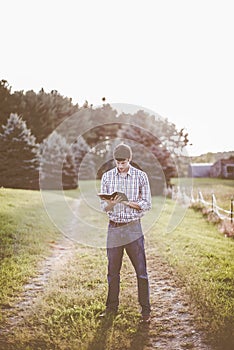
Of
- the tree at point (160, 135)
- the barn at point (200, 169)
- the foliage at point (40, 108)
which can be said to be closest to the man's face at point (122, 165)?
the tree at point (160, 135)

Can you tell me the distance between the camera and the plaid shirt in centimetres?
399

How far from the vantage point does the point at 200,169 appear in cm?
614

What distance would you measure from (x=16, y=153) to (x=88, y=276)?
2.26m

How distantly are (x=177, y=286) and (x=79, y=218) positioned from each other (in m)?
4.51

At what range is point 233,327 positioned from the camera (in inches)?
155

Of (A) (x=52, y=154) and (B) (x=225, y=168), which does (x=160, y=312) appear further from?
(A) (x=52, y=154)

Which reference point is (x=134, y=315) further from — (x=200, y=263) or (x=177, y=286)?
(x=200, y=263)

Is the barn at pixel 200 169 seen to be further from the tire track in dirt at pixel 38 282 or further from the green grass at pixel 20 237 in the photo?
the green grass at pixel 20 237

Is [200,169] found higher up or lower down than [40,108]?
lower down

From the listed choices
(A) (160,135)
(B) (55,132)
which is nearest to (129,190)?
(B) (55,132)

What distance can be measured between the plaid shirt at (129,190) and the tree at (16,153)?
227 cm

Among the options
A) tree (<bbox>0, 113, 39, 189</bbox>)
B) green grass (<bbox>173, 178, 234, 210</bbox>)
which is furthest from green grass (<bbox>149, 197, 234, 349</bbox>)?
tree (<bbox>0, 113, 39, 189</bbox>)

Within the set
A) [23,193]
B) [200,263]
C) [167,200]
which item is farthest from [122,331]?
[167,200]

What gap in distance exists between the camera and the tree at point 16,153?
19.3 ft
